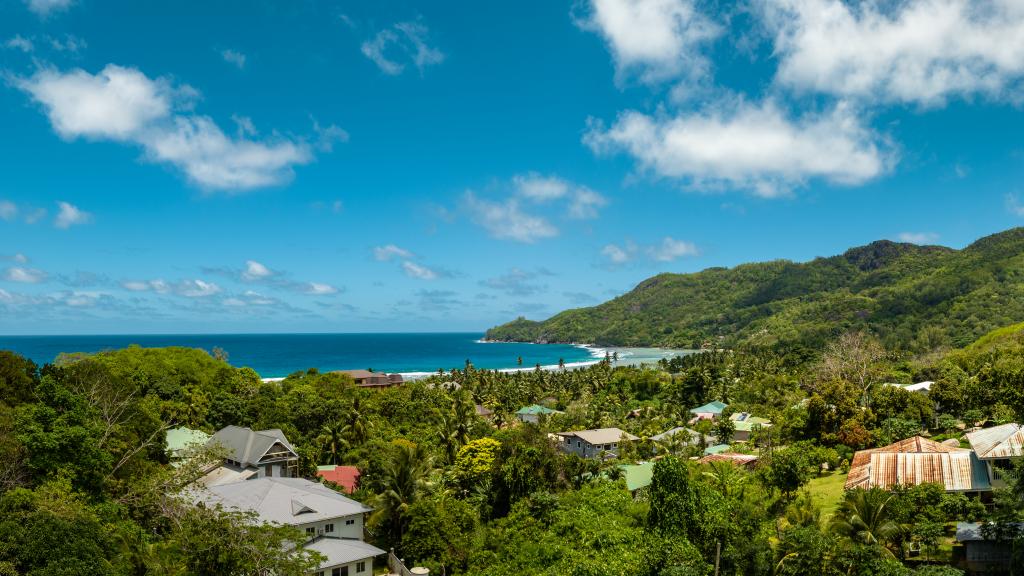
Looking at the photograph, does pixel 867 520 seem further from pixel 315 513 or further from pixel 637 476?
pixel 315 513

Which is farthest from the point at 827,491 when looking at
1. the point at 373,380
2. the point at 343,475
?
the point at 373,380

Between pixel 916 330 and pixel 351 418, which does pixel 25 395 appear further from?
pixel 916 330

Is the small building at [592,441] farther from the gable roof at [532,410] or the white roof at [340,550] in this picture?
the white roof at [340,550]

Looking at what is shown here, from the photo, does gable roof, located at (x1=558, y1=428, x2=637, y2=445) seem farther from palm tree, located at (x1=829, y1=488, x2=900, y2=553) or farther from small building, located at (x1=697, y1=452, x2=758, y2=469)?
palm tree, located at (x1=829, y1=488, x2=900, y2=553)

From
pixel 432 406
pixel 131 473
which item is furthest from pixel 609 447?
pixel 131 473

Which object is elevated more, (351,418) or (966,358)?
(966,358)

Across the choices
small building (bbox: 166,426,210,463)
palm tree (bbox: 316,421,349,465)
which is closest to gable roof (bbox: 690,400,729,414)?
palm tree (bbox: 316,421,349,465)
